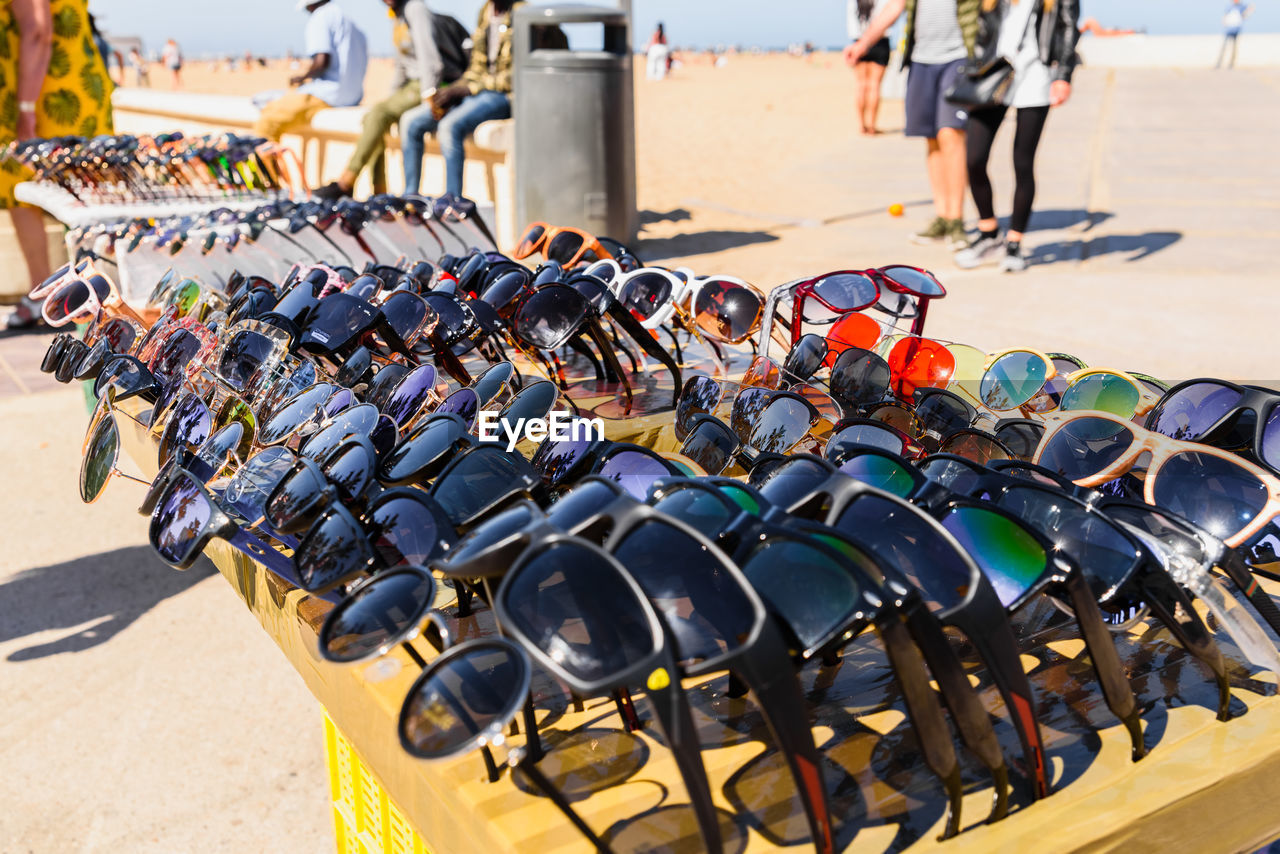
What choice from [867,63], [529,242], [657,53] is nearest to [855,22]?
[867,63]

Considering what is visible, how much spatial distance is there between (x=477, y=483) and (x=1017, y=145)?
188 inches

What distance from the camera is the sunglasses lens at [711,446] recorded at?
125cm

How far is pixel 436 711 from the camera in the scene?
29.2 inches

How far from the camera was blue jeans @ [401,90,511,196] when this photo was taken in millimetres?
6051

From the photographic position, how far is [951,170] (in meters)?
5.83

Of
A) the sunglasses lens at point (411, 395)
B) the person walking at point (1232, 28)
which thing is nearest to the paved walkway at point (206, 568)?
the sunglasses lens at point (411, 395)

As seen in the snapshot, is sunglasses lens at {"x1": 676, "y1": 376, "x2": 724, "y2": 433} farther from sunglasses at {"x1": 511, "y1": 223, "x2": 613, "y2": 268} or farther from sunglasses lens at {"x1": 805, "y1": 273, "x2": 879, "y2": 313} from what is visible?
sunglasses at {"x1": 511, "y1": 223, "x2": 613, "y2": 268}

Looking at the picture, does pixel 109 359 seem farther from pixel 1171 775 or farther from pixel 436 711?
pixel 1171 775

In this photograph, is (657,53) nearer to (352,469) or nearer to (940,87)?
(940,87)

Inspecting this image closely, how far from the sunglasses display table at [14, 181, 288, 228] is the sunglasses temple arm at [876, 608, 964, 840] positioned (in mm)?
3766

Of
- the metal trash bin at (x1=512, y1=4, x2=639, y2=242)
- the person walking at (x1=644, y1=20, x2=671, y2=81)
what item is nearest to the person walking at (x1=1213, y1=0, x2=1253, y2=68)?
the person walking at (x1=644, y1=20, x2=671, y2=81)

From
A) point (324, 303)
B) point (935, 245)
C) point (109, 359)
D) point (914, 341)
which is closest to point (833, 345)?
point (914, 341)

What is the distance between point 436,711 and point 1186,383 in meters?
1.09

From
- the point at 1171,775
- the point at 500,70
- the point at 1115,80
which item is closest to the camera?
the point at 1171,775
